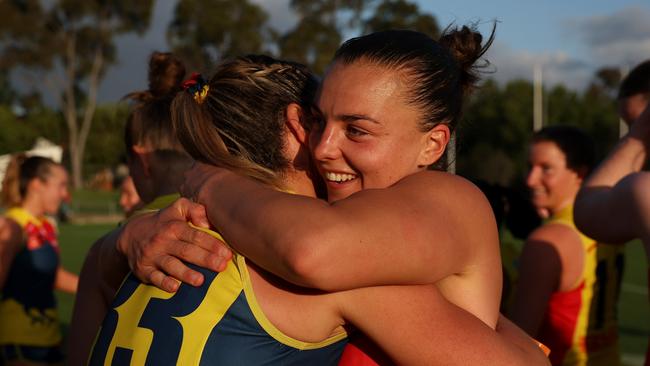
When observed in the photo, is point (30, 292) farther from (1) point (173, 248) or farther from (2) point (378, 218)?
(2) point (378, 218)

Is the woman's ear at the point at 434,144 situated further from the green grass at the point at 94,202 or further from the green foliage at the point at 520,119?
the green foliage at the point at 520,119

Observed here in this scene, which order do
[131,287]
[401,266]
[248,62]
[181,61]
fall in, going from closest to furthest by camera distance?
[401,266], [131,287], [248,62], [181,61]

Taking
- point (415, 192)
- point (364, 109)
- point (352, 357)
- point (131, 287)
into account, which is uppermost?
point (364, 109)

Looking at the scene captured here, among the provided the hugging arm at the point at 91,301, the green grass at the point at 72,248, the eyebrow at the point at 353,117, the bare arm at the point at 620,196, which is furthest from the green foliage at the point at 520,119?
Answer: the eyebrow at the point at 353,117

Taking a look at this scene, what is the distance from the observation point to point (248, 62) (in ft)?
6.62

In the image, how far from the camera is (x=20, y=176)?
20.0 ft

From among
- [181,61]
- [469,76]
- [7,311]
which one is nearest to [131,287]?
[469,76]

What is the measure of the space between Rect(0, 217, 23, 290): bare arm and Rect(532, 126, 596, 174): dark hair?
3874mm

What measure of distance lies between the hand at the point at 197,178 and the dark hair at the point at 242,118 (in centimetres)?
3

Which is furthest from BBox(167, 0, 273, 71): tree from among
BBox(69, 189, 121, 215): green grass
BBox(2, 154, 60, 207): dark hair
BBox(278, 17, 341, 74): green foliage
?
BBox(2, 154, 60, 207): dark hair

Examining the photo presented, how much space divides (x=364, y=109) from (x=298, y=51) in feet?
133

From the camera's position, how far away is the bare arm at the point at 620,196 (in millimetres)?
2420

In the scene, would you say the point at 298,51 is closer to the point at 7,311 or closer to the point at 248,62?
the point at 7,311

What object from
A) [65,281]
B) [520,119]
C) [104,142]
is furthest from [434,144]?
[104,142]
